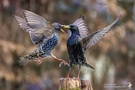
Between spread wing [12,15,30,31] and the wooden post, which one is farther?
spread wing [12,15,30,31]

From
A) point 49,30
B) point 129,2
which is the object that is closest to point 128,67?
point 129,2

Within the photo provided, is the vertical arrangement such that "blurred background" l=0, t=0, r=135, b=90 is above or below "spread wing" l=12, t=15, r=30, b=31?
above

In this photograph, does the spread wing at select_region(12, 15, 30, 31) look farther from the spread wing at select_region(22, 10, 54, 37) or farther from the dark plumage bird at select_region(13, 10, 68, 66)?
the spread wing at select_region(22, 10, 54, 37)

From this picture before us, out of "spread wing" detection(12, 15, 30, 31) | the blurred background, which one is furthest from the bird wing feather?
the blurred background

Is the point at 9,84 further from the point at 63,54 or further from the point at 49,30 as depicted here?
the point at 49,30

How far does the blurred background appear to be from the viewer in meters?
13.3

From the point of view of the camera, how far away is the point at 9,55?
43.4 feet

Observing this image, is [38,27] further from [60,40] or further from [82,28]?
[60,40]

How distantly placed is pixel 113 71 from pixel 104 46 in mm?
2000

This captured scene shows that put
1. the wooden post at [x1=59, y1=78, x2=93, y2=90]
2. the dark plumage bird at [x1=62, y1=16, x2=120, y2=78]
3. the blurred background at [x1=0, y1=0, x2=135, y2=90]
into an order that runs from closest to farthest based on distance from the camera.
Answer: the wooden post at [x1=59, y1=78, x2=93, y2=90]
the dark plumage bird at [x1=62, y1=16, x2=120, y2=78]
the blurred background at [x1=0, y1=0, x2=135, y2=90]

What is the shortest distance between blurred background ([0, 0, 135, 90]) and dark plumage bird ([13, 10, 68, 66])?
7.22 metres

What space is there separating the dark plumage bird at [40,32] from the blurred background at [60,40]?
284 inches

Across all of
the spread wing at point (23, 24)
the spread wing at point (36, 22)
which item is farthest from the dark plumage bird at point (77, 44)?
the spread wing at point (23, 24)

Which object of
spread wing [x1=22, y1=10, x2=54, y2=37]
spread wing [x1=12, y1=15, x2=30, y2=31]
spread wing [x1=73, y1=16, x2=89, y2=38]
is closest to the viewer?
spread wing [x1=22, y1=10, x2=54, y2=37]
